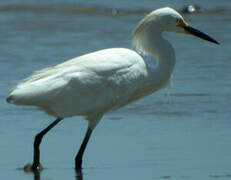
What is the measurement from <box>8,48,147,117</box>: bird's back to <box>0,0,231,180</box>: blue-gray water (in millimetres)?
565

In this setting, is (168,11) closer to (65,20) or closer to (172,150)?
(172,150)

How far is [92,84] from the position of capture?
277 inches

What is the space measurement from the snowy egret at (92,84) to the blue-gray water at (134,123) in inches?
14.4

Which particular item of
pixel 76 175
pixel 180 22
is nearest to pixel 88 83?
pixel 76 175

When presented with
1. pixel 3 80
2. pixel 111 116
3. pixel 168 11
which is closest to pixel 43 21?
A: pixel 3 80

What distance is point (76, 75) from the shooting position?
6.99 metres

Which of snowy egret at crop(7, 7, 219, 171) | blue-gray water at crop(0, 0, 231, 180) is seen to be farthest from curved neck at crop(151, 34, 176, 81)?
blue-gray water at crop(0, 0, 231, 180)

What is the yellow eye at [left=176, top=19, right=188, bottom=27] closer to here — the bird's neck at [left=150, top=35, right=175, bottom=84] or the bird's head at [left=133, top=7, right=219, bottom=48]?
the bird's head at [left=133, top=7, right=219, bottom=48]

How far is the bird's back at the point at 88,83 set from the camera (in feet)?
22.7

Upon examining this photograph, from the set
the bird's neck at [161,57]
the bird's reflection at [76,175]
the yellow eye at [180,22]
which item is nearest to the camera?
the bird's reflection at [76,175]

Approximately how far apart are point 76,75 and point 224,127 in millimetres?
2137

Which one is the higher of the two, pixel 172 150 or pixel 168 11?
pixel 168 11

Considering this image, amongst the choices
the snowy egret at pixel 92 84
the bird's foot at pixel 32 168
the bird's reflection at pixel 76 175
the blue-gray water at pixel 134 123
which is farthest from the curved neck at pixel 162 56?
the bird's foot at pixel 32 168

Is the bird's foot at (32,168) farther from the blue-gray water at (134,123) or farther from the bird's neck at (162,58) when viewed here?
the bird's neck at (162,58)
